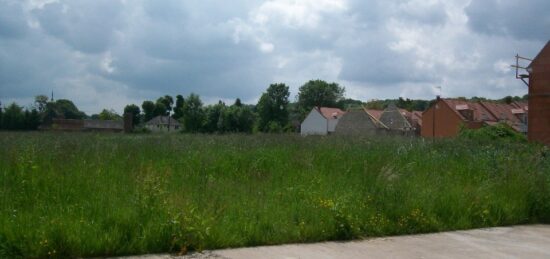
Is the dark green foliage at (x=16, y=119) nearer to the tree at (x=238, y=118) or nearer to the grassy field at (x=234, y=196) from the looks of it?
the grassy field at (x=234, y=196)

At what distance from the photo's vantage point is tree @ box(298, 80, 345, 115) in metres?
134

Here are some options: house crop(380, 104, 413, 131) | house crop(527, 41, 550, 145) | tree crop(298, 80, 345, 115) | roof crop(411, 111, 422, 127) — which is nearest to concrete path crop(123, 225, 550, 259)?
house crop(527, 41, 550, 145)

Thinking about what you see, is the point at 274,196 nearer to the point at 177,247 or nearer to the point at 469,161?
the point at 177,247

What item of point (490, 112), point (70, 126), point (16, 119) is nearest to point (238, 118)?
point (490, 112)

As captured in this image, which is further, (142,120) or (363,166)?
(142,120)

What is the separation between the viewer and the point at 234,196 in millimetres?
7777

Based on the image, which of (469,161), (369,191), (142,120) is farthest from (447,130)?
(142,120)

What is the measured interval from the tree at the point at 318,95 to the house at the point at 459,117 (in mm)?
59864

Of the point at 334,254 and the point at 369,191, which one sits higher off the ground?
the point at 369,191

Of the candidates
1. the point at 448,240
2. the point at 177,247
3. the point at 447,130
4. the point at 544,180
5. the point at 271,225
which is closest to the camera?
the point at 177,247

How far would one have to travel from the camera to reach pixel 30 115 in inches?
1527

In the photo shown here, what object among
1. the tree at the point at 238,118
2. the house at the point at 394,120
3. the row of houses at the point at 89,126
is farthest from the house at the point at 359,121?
the row of houses at the point at 89,126

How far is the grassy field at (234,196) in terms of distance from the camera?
595 cm

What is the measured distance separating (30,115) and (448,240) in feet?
125
